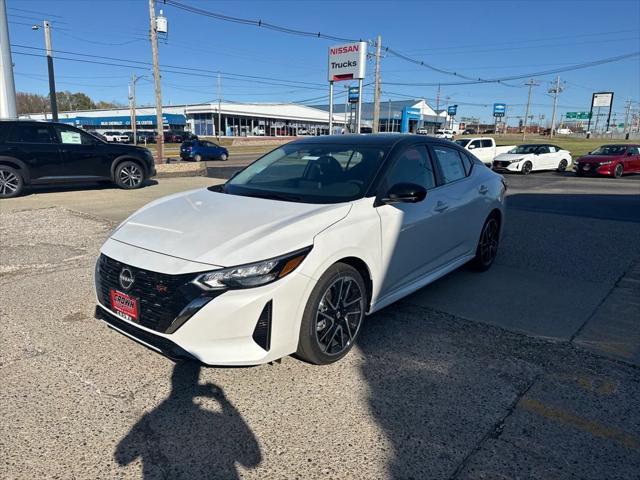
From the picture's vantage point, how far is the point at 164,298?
2.77 meters

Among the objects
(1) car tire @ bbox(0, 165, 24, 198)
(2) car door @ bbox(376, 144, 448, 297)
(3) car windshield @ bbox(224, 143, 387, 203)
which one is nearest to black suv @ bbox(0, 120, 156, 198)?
(1) car tire @ bbox(0, 165, 24, 198)

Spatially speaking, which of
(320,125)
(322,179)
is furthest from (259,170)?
(320,125)

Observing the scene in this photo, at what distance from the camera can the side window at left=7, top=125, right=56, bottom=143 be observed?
34.1ft

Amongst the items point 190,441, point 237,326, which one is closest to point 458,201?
point 237,326

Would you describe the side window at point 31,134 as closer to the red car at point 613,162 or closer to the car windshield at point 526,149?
the car windshield at point 526,149

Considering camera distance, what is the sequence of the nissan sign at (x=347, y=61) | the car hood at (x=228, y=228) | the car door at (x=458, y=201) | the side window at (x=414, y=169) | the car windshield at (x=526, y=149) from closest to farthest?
the car hood at (x=228, y=228)
the side window at (x=414, y=169)
the car door at (x=458, y=201)
the car windshield at (x=526, y=149)
the nissan sign at (x=347, y=61)

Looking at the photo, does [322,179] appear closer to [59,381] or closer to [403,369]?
[403,369]

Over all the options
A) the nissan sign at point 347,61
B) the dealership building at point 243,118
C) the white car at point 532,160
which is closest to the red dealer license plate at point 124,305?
the white car at point 532,160

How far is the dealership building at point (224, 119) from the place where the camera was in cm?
7088

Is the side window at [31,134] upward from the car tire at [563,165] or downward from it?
upward

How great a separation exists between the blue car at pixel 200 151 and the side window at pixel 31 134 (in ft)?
64.6

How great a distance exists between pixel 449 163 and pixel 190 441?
143 inches

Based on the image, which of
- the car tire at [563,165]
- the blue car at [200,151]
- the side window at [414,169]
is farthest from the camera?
the blue car at [200,151]

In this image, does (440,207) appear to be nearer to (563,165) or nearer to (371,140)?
(371,140)
